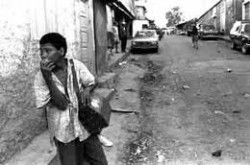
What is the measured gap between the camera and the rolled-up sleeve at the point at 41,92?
123 inches

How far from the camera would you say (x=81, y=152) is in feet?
11.5

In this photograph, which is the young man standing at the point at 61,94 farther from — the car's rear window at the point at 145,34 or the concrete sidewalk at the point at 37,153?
the car's rear window at the point at 145,34

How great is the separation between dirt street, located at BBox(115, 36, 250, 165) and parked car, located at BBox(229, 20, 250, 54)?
6.09m

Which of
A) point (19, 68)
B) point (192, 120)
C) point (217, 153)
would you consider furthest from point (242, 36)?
point (19, 68)

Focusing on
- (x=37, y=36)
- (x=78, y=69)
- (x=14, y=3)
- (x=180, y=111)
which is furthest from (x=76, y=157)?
(x=180, y=111)

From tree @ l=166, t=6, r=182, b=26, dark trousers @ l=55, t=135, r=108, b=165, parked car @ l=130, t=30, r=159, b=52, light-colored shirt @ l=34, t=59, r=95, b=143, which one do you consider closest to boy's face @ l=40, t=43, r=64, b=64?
light-colored shirt @ l=34, t=59, r=95, b=143

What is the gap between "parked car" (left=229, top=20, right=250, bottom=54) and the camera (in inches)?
777

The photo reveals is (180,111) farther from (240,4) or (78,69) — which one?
(240,4)

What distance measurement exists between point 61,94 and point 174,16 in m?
116

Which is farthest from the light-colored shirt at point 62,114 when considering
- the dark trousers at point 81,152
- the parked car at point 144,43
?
the parked car at point 144,43

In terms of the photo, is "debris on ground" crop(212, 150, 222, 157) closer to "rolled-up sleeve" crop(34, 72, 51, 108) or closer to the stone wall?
the stone wall

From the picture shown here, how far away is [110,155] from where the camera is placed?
554 cm

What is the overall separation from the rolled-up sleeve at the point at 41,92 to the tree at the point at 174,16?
4451 inches

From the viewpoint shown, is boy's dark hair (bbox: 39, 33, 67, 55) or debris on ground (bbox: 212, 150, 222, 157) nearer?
boy's dark hair (bbox: 39, 33, 67, 55)
